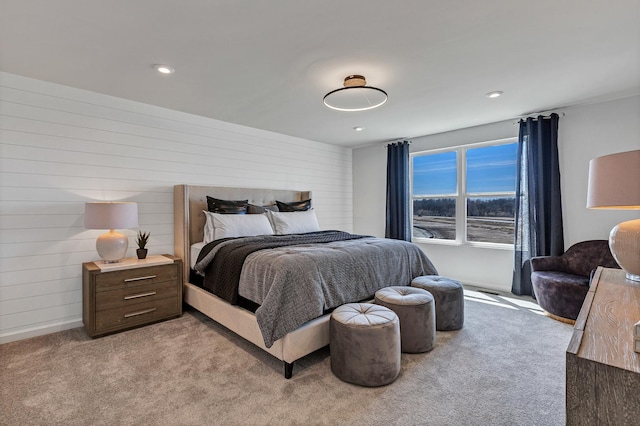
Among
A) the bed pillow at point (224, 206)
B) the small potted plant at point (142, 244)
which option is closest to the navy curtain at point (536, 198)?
the bed pillow at point (224, 206)

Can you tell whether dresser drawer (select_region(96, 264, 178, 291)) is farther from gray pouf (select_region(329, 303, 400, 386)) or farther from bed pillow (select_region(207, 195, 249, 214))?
gray pouf (select_region(329, 303, 400, 386))

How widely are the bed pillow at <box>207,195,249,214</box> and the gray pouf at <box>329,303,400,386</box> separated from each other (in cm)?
222

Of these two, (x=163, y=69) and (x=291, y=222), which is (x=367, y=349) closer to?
(x=291, y=222)

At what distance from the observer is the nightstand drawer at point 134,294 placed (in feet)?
9.14

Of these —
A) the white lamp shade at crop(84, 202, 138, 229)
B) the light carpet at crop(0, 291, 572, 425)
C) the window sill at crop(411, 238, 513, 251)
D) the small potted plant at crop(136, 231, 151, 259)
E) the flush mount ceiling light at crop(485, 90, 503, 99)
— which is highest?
the flush mount ceiling light at crop(485, 90, 503, 99)

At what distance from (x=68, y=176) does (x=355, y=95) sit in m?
2.90

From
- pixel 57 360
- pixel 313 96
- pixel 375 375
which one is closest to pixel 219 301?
pixel 57 360

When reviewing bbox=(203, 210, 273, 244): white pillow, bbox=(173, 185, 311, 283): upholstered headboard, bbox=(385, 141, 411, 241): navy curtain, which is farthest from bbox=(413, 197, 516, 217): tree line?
bbox=(173, 185, 311, 283): upholstered headboard

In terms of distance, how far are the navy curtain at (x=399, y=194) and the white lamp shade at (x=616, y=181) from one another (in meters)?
3.56

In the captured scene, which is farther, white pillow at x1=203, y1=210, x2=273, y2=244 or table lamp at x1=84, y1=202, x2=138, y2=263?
white pillow at x1=203, y1=210, x2=273, y2=244

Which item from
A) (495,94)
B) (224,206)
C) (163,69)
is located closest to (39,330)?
(224,206)

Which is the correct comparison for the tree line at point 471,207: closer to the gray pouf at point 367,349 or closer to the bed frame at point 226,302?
the bed frame at point 226,302

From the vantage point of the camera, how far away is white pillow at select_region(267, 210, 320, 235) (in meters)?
4.05

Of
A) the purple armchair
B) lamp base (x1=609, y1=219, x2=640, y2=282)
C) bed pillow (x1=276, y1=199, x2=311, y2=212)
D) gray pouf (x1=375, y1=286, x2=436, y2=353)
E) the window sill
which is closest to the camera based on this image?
lamp base (x1=609, y1=219, x2=640, y2=282)
